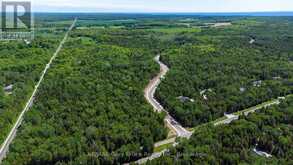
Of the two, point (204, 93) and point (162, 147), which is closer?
point (162, 147)

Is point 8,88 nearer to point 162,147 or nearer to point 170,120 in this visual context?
point 170,120

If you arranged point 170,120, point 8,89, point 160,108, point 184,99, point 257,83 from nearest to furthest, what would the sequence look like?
point 170,120 < point 160,108 < point 184,99 < point 8,89 < point 257,83

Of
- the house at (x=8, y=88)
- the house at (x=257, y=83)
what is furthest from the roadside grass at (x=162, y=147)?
the house at (x=8, y=88)

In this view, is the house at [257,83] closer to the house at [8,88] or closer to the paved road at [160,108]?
the paved road at [160,108]

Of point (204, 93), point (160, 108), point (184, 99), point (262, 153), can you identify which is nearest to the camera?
point (262, 153)

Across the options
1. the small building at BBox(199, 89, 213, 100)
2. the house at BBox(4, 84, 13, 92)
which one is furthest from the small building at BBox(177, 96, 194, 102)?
the house at BBox(4, 84, 13, 92)

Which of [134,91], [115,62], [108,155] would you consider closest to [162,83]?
[134,91]

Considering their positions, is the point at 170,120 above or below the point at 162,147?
above

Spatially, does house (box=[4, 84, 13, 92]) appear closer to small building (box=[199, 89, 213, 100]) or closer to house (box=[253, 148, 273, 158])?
small building (box=[199, 89, 213, 100])

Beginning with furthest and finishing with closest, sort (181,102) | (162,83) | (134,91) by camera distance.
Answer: (162,83) < (134,91) < (181,102)

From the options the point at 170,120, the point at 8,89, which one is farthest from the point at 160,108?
the point at 8,89

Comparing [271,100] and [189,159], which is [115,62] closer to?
[271,100]
